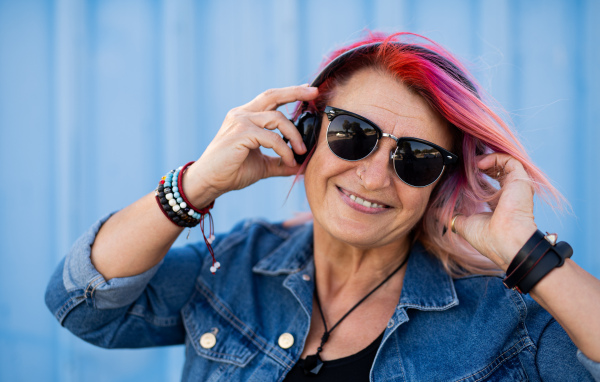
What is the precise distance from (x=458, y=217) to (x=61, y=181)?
2099 millimetres

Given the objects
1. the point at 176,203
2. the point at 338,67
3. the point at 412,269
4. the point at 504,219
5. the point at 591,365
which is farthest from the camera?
the point at 412,269

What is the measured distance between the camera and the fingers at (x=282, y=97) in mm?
1750

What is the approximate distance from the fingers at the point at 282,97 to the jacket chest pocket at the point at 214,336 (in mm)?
847

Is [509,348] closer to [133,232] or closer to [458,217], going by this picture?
[458,217]

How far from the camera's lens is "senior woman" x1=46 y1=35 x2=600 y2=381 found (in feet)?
5.12

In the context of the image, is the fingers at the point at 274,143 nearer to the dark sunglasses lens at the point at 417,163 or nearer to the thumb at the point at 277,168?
the thumb at the point at 277,168

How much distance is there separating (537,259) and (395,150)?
1.81ft

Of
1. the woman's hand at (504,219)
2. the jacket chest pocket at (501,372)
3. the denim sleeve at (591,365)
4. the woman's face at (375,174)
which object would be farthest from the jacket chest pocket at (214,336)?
the denim sleeve at (591,365)

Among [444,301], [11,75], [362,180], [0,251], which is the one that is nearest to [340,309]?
[444,301]

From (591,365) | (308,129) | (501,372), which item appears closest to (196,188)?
(308,129)

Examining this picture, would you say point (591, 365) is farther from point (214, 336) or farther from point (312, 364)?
point (214, 336)

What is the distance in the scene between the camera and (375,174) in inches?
61.9

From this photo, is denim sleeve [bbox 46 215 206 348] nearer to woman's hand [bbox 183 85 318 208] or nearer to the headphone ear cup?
woman's hand [bbox 183 85 318 208]

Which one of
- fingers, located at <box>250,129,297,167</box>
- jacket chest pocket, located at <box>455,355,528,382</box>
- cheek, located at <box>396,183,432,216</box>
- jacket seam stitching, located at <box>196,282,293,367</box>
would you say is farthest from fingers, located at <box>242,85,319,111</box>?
jacket chest pocket, located at <box>455,355,528,382</box>
